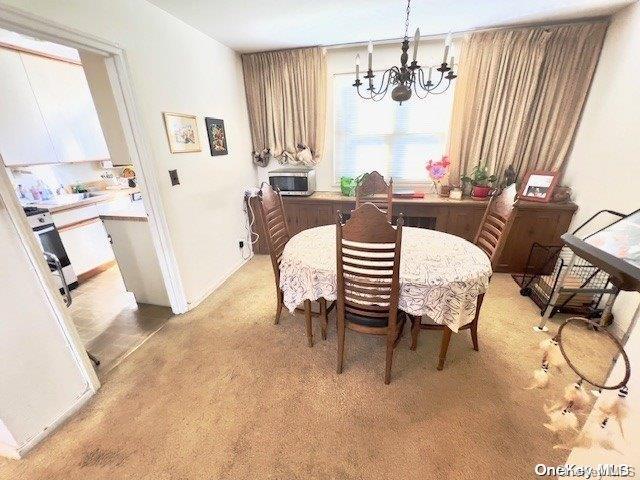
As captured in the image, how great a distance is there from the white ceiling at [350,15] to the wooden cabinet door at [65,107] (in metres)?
1.86

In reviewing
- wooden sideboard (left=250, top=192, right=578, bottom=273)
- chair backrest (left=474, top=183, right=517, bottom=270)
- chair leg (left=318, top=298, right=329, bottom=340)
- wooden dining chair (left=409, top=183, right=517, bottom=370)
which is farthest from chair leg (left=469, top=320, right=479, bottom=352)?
wooden sideboard (left=250, top=192, right=578, bottom=273)

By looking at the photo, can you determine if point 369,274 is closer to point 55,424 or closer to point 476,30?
point 55,424

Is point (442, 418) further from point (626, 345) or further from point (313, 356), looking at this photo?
point (626, 345)

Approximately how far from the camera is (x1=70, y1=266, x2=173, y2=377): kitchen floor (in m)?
2.11

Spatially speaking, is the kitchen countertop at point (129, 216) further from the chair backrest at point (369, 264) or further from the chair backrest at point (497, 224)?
the chair backrest at point (497, 224)

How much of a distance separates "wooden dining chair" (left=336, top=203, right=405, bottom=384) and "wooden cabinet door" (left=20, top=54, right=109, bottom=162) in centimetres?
360

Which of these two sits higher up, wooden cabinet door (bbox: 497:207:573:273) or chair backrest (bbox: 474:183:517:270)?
chair backrest (bbox: 474:183:517:270)

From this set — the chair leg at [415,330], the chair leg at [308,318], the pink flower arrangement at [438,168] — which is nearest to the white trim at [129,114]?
the chair leg at [308,318]

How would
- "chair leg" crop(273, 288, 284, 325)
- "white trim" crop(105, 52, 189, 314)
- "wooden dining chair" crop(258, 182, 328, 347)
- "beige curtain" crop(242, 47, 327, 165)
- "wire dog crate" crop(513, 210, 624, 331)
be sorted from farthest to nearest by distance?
1. "beige curtain" crop(242, 47, 327, 165)
2. "chair leg" crop(273, 288, 284, 325)
3. "wire dog crate" crop(513, 210, 624, 331)
4. "wooden dining chair" crop(258, 182, 328, 347)
5. "white trim" crop(105, 52, 189, 314)

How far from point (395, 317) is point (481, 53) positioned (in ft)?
9.32

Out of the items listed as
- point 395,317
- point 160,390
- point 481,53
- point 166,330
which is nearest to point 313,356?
point 395,317

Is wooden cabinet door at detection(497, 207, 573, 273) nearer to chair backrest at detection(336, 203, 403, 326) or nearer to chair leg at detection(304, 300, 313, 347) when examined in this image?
chair backrest at detection(336, 203, 403, 326)

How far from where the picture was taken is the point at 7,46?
101 inches

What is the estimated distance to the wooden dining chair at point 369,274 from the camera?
1363mm
